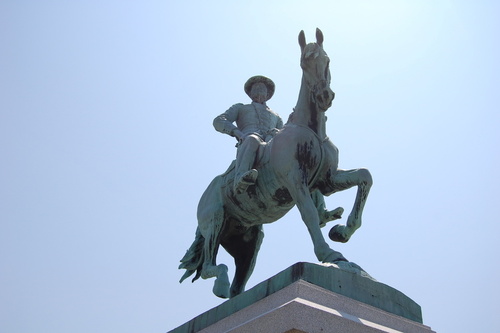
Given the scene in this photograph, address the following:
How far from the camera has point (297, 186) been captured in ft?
25.0

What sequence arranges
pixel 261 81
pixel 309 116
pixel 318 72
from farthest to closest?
1. pixel 261 81
2. pixel 309 116
3. pixel 318 72

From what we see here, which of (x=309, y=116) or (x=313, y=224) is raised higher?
(x=309, y=116)

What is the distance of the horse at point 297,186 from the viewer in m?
7.69

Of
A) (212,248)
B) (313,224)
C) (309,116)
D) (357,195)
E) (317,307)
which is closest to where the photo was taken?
(317,307)

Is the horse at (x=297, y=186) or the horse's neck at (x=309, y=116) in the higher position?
the horse's neck at (x=309, y=116)

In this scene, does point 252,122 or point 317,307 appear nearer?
point 317,307

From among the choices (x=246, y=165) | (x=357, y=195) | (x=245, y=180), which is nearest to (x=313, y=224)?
(x=357, y=195)

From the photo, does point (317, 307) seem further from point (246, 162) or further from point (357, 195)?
point (246, 162)

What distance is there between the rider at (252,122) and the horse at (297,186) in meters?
0.17

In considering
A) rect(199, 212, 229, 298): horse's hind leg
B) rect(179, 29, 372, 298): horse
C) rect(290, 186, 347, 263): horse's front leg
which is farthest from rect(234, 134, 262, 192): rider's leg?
rect(199, 212, 229, 298): horse's hind leg

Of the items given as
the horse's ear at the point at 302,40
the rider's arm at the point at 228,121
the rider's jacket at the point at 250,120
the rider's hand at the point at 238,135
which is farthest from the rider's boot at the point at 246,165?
the horse's ear at the point at 302,40

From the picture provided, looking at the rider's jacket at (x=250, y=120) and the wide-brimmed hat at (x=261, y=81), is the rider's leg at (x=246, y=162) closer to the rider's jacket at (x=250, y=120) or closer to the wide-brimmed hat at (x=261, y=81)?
the rider's jacket at (x=250, y=120)

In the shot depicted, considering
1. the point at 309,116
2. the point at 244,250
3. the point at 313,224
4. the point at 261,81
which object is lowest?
the point at 313,224

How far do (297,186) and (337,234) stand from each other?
28.4 inches
